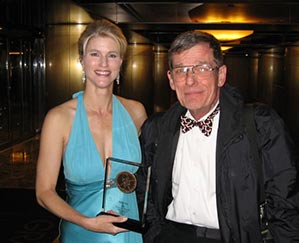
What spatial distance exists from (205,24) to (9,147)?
229 inches

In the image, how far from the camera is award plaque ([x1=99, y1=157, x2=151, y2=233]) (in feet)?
6.22

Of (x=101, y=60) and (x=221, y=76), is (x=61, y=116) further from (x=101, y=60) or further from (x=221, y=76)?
(x=221, y=76)

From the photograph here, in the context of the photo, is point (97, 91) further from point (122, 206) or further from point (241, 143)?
point (241, 143)

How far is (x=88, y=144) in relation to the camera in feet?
7.22

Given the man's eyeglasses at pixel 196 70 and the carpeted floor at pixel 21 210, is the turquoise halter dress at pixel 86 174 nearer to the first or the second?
the man's eyeglasses at pixel 196 70

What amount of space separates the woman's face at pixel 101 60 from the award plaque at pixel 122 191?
1.67ft

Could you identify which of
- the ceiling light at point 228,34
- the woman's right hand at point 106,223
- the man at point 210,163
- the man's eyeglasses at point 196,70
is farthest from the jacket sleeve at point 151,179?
the ceiling light at point 228,34

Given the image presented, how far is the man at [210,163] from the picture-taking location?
1.69 metres

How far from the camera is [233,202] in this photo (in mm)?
1695

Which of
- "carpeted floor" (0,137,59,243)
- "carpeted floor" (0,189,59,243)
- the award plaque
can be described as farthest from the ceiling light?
the award plaque

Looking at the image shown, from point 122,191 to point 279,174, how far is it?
29.7 inches

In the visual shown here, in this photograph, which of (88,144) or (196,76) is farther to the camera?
(88,144)

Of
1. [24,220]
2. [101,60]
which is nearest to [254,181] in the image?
[101,60]

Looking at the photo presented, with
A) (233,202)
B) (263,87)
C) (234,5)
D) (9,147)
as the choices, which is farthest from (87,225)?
(263,87)
